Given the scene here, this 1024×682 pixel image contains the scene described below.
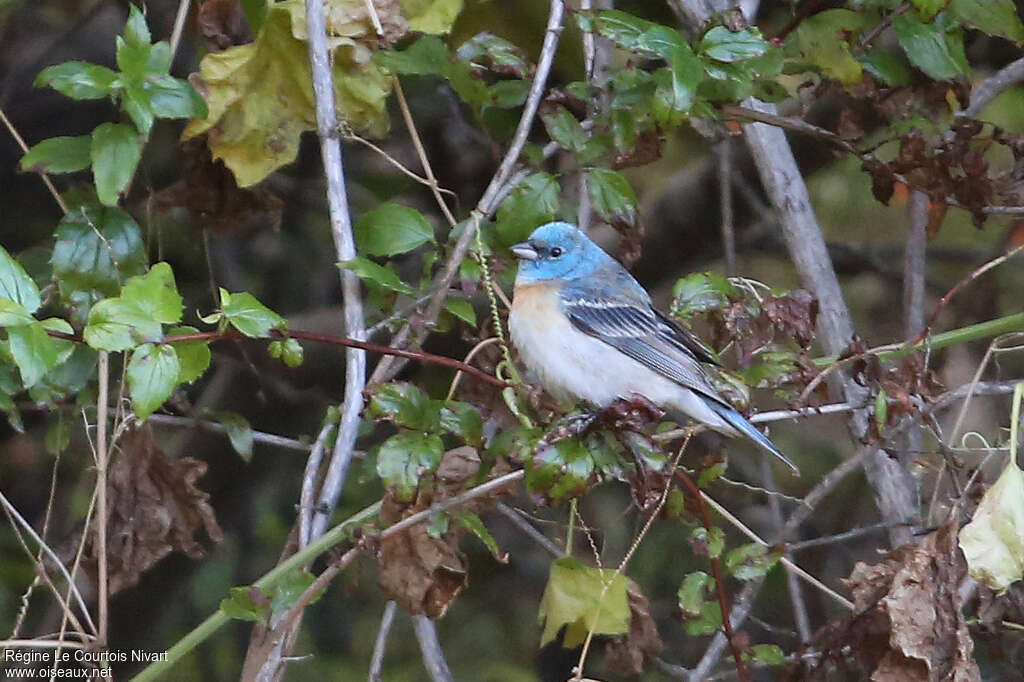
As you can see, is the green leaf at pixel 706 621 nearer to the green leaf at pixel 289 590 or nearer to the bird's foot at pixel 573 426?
the bird's foot at pixel 573 426

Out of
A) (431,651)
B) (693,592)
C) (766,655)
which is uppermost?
(693,592)

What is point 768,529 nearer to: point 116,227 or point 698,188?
point 698,188

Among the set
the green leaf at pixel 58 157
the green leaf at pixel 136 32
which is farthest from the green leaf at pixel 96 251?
the green leaf at pixel 136 32

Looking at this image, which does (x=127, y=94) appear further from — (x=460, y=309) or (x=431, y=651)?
(x=431, y=651)

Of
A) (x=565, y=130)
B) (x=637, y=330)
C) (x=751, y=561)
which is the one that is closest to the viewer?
(x=751, y=561)

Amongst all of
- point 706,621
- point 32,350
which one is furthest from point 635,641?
point 32,350

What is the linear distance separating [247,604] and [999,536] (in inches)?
56.1

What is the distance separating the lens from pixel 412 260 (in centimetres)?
458

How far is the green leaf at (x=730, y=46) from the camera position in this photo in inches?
112

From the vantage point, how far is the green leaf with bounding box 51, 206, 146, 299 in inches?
125

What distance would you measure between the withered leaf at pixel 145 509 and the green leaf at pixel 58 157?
26.4 inches

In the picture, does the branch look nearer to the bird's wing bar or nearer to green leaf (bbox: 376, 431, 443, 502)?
green leaf (bbox: 376, 431, 443, 502)

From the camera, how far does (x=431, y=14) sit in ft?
10.7

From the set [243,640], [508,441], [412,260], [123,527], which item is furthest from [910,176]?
[243,640]
